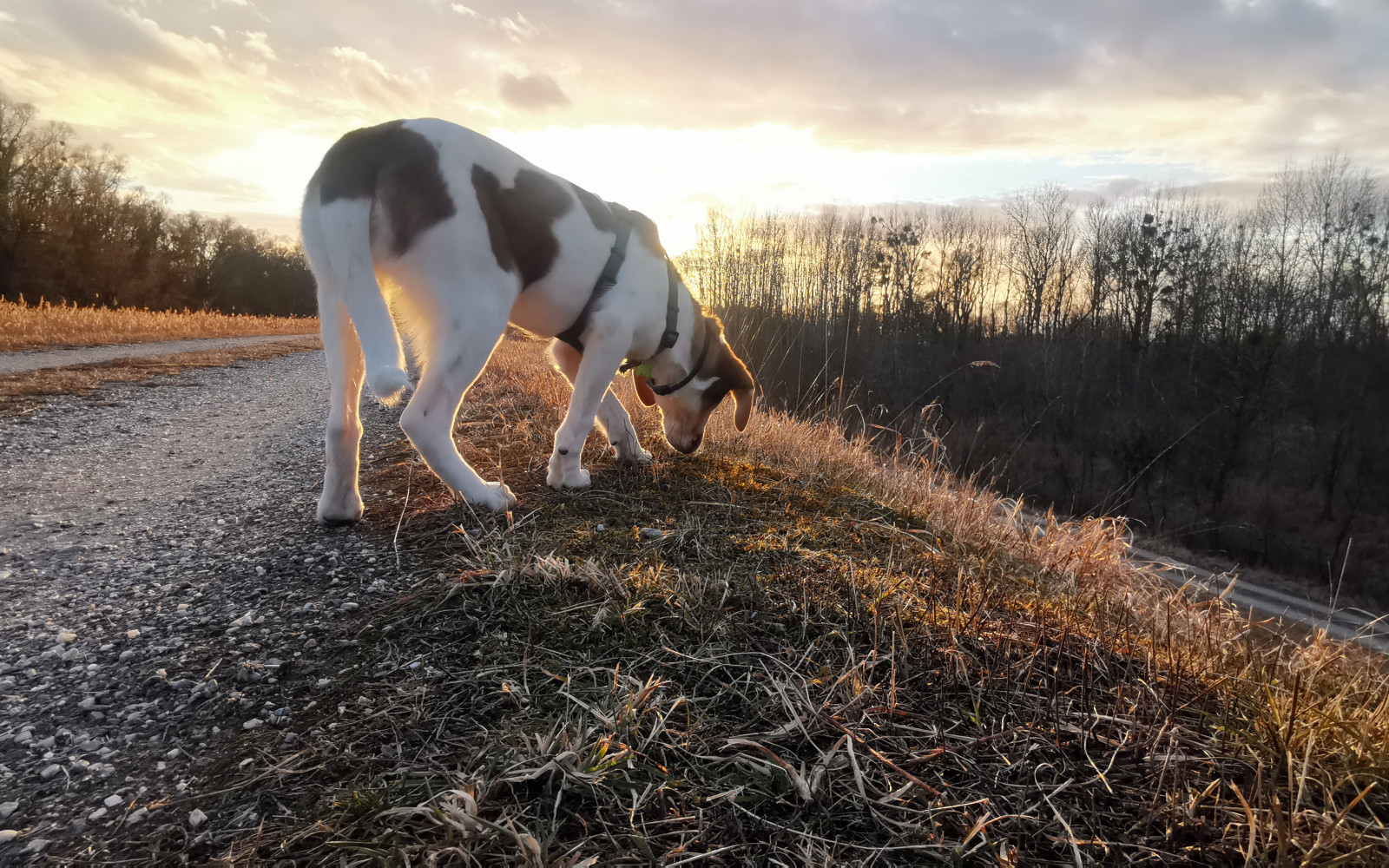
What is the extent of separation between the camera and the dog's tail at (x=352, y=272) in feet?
8.79

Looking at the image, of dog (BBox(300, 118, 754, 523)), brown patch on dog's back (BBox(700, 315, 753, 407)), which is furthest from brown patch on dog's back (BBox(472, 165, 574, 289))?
brown patch on dog's back (BBox(700, 315, 753, 407))

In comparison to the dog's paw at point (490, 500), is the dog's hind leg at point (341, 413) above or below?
above

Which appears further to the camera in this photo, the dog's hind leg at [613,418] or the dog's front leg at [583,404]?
the dog's hind leg at [613,418]

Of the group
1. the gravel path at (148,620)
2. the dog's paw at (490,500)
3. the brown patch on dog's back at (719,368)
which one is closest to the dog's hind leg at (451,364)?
the dog's paw at (490,500)

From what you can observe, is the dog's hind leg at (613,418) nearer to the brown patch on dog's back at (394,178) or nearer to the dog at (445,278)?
the dog at (445,278)

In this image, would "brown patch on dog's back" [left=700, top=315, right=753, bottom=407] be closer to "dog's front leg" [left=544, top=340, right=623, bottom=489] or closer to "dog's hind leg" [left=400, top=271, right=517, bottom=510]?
"dog's front leg" [left=544, top=340, right=623, bottom=489]

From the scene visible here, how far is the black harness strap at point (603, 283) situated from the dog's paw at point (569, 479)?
75 centimetres

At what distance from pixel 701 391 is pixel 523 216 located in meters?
1.81

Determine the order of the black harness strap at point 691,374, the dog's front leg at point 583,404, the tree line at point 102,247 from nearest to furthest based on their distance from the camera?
the dog's front leg at point 583,404 < the black harness strap at point 691,374 < the tree line at point 102,247

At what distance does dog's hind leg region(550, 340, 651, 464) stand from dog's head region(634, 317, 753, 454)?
0.34 meters

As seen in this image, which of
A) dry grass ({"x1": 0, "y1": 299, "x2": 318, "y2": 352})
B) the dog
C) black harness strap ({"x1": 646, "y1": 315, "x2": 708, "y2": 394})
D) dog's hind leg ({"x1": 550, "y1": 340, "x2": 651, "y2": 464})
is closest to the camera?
the dog

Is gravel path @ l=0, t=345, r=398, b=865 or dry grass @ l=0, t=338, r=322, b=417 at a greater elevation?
dry grass @ l=0, t=338, r=322, b=417

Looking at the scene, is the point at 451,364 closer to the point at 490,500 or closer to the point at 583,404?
the point at 490,500

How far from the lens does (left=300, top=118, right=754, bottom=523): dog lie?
2.88 metres
